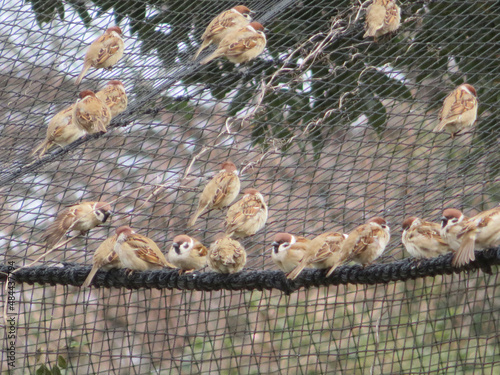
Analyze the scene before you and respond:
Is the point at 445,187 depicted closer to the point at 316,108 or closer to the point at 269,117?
the point at 316,108

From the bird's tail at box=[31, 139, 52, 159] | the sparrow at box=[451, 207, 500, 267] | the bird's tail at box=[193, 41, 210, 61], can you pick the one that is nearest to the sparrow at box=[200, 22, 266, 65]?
the bird's tail at box=[193, 41, 210, 61]

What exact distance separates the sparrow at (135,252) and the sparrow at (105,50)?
5.79 feet

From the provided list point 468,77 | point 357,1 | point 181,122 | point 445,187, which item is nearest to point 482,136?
point 468,77

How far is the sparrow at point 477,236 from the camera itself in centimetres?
269

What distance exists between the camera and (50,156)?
4.23m

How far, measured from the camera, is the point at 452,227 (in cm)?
300

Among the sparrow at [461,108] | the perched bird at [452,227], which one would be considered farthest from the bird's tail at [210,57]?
the perched bird at [452,227]

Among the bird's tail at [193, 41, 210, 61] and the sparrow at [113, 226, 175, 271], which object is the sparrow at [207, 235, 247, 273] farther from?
the bird's tail at [193, 41, 210, 61]

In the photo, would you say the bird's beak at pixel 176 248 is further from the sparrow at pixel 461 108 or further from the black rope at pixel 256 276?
the sparrow at pixel 461 108

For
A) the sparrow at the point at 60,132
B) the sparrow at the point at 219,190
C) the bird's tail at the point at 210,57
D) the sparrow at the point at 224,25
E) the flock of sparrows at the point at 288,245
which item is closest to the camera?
the flock of sparrows at the point at 288,245

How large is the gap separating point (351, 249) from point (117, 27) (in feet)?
8.51

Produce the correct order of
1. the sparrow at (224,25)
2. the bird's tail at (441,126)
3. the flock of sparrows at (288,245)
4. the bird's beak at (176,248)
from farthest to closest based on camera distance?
1. the sparrow at (224,25)
2. the bird's tail at (441,126)
3. the bird's beak at (176,248)
4. the flock of sparrows at (288,245)

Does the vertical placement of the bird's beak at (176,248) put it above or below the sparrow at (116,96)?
below

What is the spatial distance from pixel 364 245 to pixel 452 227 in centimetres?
39
